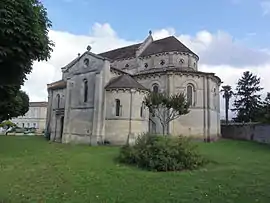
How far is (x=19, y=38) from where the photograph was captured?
702 centimetres

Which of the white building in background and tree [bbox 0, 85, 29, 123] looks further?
the white building in background

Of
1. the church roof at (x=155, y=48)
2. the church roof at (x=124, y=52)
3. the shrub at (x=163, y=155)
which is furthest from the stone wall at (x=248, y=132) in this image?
the shrub at (x=163, y=155)

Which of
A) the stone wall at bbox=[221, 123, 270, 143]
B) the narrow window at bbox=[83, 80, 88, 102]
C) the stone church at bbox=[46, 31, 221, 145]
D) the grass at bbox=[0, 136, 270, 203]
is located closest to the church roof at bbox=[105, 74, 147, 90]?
the stone church at bbox=[46, 31, 221, 145]

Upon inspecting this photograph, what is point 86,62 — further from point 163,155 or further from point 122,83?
point 163,155

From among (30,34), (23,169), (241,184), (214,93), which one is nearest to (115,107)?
(214,93)

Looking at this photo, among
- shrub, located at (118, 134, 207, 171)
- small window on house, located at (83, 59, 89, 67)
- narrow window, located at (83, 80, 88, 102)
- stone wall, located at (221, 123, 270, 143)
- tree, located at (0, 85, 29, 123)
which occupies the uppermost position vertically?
small window on house, located at (83, 59, 89, 67)

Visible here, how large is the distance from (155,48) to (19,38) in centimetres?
3788

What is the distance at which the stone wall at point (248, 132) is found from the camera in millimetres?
35562

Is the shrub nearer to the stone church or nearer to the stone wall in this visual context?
the stone church

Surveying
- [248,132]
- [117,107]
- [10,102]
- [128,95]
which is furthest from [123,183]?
[248,132]

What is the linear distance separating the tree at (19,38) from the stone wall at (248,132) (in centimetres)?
3343

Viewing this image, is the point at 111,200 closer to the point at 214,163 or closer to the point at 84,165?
the point at 84,165

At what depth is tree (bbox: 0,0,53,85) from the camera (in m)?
6.66

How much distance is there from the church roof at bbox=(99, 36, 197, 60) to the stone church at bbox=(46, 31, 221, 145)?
151mm
